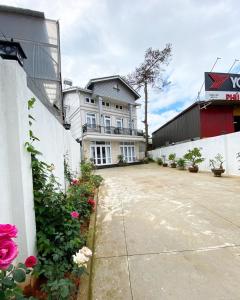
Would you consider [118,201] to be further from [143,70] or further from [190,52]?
[143,70]

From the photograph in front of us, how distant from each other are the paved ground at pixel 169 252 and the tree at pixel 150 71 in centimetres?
1711

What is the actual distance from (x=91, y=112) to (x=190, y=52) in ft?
35.6

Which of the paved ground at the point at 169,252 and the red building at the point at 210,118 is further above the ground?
the red building at the point at 210,118

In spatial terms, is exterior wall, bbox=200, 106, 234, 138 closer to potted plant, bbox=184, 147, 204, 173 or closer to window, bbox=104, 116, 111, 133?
potted plant, bbox=184, 147, 204, 173

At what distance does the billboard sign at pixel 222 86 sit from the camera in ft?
39.3

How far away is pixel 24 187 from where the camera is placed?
1.59 m

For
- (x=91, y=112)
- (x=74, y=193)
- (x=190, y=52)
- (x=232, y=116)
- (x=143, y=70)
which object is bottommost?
(x=74, y=193)

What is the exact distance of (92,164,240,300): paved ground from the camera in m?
1.64

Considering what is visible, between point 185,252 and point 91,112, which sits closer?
point 185,252

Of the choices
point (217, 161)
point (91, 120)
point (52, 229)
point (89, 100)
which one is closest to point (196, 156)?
point (217, 161)

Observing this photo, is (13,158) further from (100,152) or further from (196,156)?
(100,152)

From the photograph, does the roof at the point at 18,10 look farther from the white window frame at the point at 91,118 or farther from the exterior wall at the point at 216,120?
the white window frame at the point at 91,118

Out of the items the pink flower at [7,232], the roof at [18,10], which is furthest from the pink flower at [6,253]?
the roof at [18,10]

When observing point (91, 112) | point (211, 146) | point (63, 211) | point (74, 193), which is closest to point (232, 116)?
point (211, 146)
